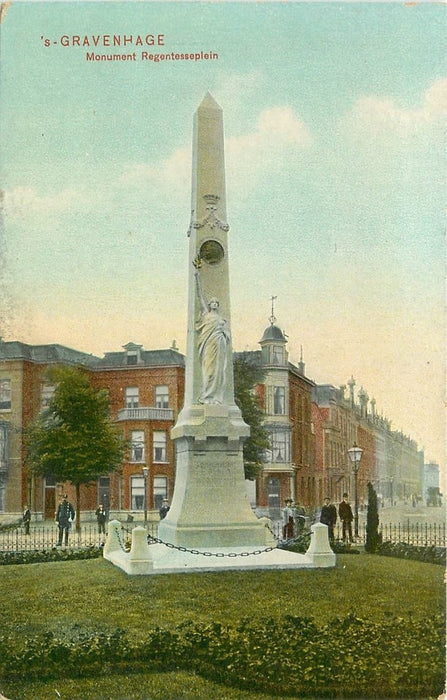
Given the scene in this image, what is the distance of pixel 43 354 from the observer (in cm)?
1609

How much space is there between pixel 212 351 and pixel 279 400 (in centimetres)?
1364

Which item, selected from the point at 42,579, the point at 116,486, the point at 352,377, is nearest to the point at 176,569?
the point at 42,579

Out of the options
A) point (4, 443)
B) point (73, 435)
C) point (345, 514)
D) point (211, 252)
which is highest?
point (211, 252)

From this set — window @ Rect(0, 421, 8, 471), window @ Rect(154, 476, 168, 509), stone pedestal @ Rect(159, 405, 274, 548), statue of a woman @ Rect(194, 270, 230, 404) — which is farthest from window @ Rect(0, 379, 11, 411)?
window @ Rect(154, 476, 168, 509)

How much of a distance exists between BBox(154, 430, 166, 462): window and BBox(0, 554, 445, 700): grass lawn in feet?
27.2

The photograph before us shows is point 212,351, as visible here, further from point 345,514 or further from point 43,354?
point 345,514

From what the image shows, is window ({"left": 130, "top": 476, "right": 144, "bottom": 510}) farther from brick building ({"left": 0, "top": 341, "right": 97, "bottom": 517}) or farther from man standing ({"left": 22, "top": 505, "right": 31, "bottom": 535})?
man standing ({"left": 22, "top": 505, "right": 31, "bottom": 535})

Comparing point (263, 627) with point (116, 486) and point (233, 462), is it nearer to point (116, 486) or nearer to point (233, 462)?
point (233, 462)

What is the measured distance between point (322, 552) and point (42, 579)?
15.4 ft

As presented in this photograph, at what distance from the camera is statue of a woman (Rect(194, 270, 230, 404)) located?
14.3m

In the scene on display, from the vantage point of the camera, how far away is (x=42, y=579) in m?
13.0

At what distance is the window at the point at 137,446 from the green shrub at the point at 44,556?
6.35 m

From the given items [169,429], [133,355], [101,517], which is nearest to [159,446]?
[169,429]

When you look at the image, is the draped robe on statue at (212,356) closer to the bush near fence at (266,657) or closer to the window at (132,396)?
the bush near fence at (266,657)
